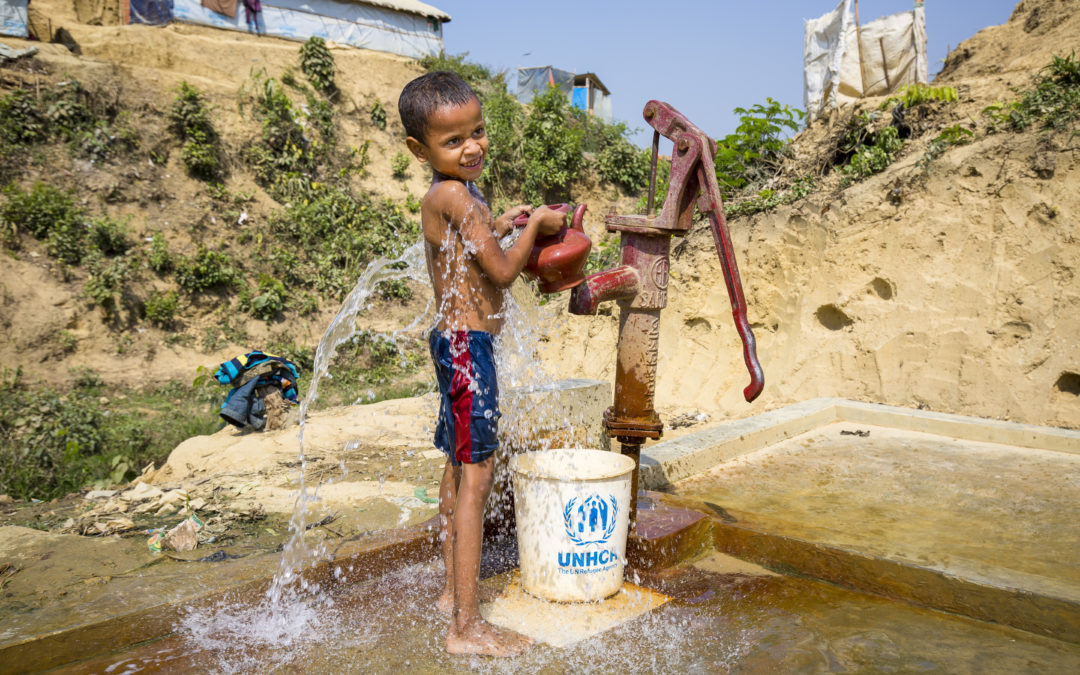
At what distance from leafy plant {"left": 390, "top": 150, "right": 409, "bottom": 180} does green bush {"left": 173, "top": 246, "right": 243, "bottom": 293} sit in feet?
14.0

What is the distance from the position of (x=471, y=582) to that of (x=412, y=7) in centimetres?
1785

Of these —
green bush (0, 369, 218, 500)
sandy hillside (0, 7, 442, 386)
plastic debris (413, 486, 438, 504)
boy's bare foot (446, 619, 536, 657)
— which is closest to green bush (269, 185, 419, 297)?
sandy hillside (0, 7, 442, 386)

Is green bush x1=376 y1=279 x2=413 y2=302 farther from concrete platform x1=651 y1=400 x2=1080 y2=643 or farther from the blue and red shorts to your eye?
the blue and red shorts

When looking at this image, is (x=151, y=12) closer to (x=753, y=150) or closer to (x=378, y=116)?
(x=378, y=116)

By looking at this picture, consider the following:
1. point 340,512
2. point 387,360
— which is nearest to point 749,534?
point 340,512

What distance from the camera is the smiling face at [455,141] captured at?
6.05 feet

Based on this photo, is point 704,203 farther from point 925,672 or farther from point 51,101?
point 51,101

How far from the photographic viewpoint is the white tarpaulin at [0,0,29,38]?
37.1 feet

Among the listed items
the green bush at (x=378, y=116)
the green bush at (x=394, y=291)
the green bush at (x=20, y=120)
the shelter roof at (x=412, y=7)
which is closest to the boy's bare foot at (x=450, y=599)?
the green bush at (x=394, y=291)

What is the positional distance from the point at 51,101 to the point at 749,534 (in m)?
12.0

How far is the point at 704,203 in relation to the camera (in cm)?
197

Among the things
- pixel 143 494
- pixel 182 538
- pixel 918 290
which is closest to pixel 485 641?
pixel 182 538

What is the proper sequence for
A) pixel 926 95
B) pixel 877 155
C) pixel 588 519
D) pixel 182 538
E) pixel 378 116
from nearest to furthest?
1. pixel 588 519
2. pixel 182 538
3. pixel 877 155
4. pixel 926 95
5. pixel 378 116

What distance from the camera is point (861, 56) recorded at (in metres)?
10.2
